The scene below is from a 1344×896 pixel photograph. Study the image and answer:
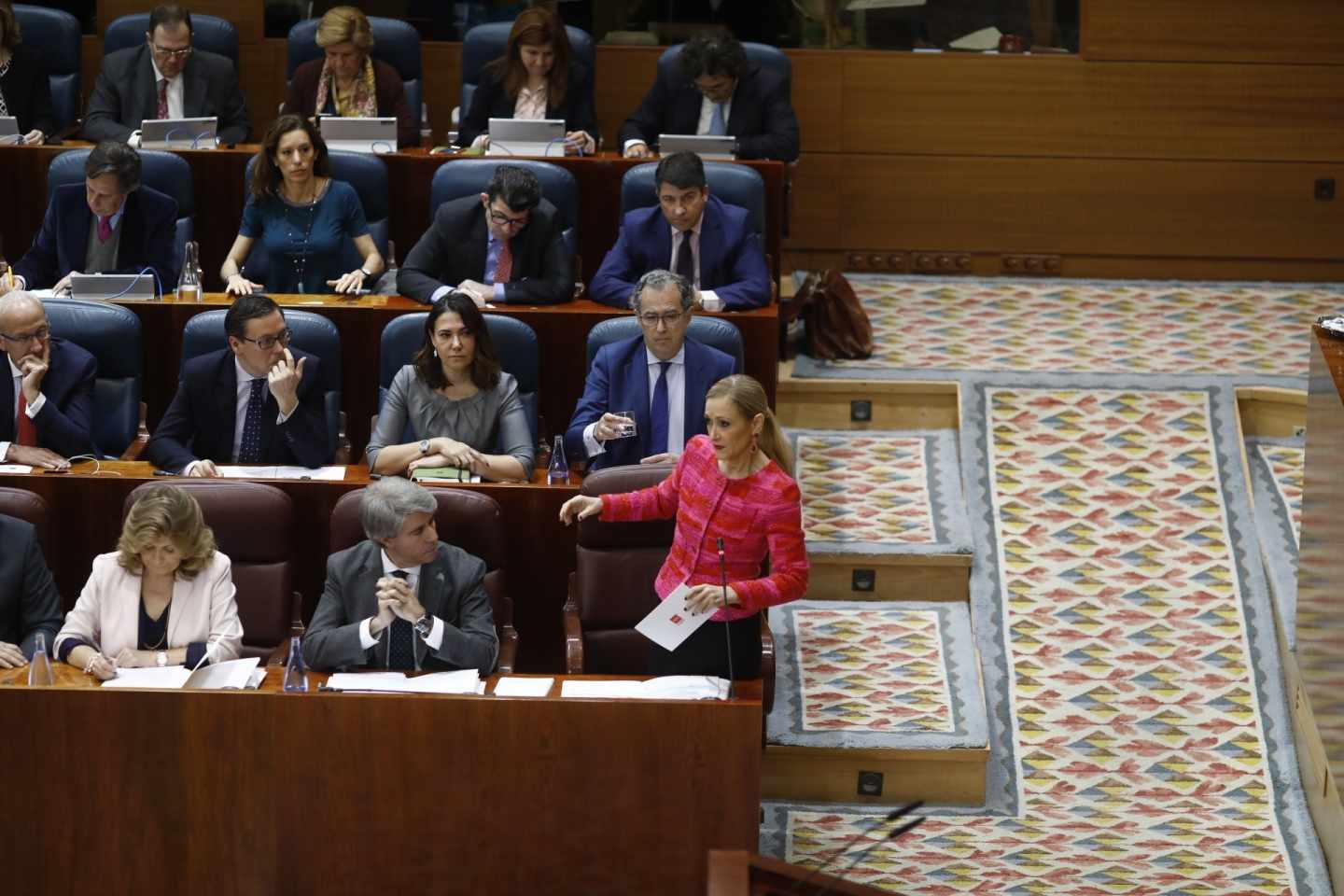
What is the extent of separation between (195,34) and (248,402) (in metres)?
2.19

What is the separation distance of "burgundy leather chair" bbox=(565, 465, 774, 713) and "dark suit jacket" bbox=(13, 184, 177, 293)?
163 cm

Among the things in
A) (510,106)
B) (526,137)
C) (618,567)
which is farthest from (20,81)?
(618,567)

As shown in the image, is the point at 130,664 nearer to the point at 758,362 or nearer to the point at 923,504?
the point at 758,362

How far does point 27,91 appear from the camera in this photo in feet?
19.0

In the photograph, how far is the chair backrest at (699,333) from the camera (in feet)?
14.4

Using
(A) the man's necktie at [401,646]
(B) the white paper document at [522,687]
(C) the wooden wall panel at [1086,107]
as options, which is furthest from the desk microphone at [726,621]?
(C) the wooden wall panel at [1086,107]

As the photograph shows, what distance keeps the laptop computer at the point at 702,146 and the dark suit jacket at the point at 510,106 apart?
37cm

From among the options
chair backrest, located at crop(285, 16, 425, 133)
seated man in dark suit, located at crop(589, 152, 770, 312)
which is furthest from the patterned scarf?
seated man in dark suit, located at crop(589, 152, 770, 312)

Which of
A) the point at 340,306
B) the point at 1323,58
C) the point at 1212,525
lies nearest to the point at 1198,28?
the point at 1323,58

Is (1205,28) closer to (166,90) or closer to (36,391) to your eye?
(166,90)

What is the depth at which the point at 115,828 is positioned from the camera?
330cm

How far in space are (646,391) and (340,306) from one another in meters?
0.81

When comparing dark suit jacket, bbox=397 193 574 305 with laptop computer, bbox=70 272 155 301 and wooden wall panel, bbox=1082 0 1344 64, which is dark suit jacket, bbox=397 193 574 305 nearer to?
laptop computer, bbox=70 272 155 301

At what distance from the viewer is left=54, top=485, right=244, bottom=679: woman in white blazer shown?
3.54 meters
